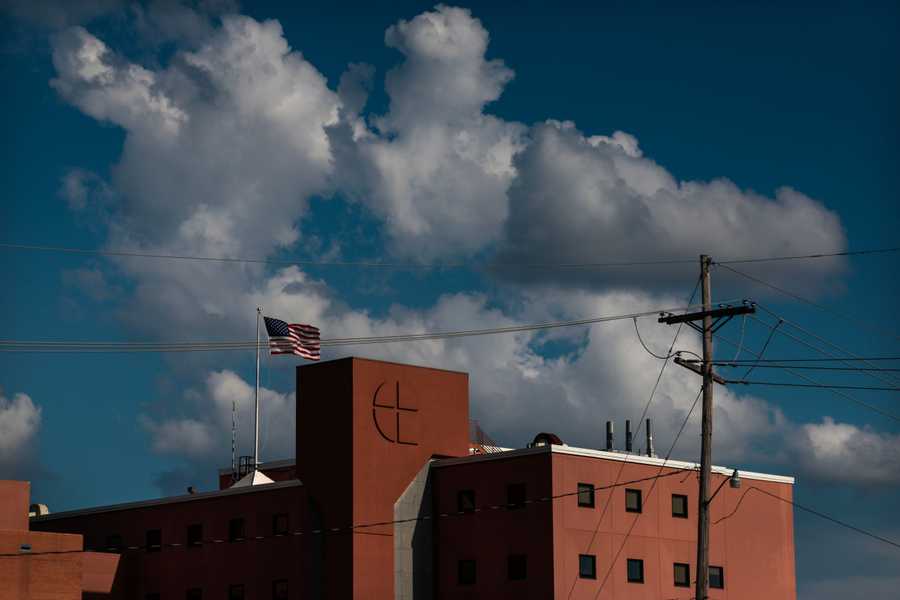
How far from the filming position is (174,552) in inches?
3095

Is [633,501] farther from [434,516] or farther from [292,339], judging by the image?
[292,339]

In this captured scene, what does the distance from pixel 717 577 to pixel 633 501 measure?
6.55m

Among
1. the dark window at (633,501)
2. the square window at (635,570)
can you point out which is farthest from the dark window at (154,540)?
the square window at (635,570)

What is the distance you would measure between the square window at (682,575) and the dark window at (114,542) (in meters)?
30.6

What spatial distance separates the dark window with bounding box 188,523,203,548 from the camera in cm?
7762

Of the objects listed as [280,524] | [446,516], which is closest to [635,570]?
[446,516]

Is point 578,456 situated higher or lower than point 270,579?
higher

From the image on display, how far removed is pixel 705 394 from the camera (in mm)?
50000

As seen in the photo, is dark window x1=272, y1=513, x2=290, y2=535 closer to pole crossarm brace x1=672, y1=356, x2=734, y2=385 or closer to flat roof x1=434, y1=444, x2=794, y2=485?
flat roof x1=434, y1=444, x2=794, y2=485

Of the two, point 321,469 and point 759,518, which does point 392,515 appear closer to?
point 321,469

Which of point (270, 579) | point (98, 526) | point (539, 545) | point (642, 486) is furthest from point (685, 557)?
point (98, 526)

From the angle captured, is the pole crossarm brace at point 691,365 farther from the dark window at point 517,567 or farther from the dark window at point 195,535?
the dark window at point 195,535

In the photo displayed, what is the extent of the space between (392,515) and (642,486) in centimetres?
1190

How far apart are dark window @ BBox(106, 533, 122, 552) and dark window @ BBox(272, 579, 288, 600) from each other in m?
12.9
